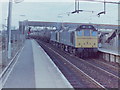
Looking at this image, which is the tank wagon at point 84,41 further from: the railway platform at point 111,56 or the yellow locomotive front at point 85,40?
the railway platform at point 111,56

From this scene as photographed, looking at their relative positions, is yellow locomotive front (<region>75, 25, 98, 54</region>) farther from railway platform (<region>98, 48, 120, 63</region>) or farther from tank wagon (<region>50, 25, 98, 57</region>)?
railway platform (<region>98, 48, 120, 63</region>)

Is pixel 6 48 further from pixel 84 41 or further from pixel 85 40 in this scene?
pixel 85 40

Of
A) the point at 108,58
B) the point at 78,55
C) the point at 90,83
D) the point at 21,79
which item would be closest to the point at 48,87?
the point at 21,79

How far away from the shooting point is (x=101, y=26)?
254ft

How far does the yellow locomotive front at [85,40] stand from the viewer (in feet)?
81.1

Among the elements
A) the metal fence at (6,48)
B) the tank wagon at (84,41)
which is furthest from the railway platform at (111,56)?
the metal fence at (6,48)

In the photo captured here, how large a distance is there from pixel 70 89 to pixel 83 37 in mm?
16617

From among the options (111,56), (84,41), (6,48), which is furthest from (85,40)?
(6,48)

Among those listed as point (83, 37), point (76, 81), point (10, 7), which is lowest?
point (76, 81)

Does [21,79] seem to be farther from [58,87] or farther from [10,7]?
[10,7]

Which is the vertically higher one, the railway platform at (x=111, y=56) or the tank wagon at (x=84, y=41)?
the tank wagon at (x=84, y=41)

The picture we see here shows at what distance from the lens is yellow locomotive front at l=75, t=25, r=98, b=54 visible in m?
24.7

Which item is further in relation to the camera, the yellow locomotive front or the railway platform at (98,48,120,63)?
the yellow locomotive front

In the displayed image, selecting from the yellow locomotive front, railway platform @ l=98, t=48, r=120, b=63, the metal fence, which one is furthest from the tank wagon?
the metal fence
